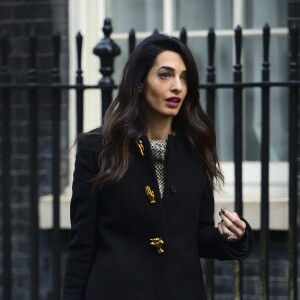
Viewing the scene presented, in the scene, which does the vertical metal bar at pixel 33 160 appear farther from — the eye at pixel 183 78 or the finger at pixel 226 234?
the finger at pixel 226 234

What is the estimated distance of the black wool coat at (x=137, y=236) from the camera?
3.19 metres

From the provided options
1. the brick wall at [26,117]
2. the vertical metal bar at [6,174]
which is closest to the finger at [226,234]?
the vertical metal bar at [6,174]

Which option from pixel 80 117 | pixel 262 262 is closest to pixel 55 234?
pixel 80 117

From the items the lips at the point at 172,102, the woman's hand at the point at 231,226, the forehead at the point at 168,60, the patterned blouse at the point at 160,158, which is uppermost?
the forehead at the point at 168,60

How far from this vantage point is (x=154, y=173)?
Result: 10.6 ft

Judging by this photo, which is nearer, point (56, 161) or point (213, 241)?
point (213, 241)

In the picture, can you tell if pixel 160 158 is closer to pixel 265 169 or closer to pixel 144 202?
pixel 144 202

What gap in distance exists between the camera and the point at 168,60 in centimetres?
326

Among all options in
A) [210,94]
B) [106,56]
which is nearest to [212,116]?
[210,94]

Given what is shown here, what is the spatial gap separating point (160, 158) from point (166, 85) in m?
0.27

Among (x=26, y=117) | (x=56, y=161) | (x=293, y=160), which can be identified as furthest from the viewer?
(x=26, y=117)

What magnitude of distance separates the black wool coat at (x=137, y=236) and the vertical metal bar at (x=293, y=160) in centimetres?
130

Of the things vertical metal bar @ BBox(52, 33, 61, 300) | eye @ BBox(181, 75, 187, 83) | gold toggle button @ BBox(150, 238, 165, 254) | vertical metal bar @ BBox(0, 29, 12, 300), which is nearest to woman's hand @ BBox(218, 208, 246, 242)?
gold toggle button @ BBox(150, 238, 165, 254)

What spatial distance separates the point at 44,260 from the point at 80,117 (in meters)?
1.69
